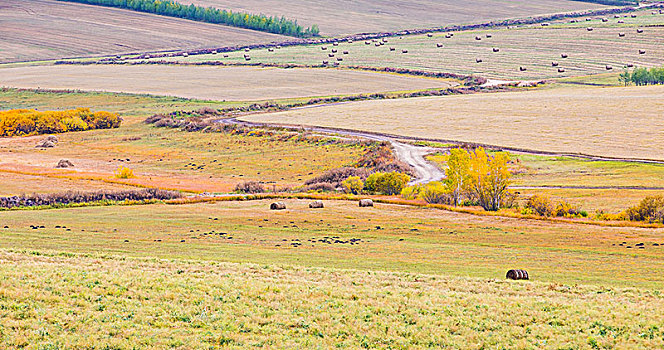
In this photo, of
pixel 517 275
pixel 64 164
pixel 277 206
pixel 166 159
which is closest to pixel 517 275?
pixel 517 275

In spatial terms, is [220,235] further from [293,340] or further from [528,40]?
[528,40]

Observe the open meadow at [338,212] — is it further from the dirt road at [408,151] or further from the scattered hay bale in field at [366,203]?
the dirt road at [408,151]

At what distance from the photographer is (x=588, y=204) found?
2032 inches

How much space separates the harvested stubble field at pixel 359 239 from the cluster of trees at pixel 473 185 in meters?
4.73

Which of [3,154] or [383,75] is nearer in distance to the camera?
[3,154]

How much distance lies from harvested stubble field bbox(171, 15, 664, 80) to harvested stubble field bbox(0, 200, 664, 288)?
106 metres

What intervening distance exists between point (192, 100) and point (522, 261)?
108959 mm

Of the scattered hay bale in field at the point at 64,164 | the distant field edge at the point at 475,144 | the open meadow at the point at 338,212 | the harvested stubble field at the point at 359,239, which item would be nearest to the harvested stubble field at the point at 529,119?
the open meadow at the point at 338,212

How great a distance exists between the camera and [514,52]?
16538cm

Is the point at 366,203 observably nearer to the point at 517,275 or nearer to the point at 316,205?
the point at 316,205

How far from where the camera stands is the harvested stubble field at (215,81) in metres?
138

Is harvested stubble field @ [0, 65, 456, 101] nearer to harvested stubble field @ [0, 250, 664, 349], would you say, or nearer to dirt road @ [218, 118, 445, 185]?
dirt road @ [218, 118, 445, 185]

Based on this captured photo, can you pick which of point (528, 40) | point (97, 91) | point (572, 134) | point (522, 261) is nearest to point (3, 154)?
point (97, 91)

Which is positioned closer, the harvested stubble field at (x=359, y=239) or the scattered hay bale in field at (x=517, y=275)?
the scattered hay bale in field at (x=517, y=275)
